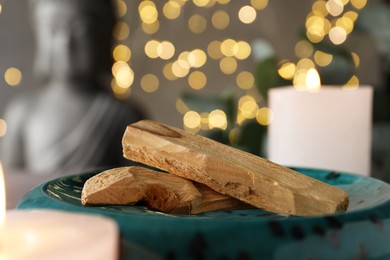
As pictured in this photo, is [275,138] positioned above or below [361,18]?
below

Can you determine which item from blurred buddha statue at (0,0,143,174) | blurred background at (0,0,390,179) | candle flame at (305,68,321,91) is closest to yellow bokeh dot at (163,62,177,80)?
blurred background at (0,0,390,179)

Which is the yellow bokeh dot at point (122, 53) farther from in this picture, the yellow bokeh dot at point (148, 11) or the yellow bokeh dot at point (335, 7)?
the yellow bokeh dot at point (335, 7)

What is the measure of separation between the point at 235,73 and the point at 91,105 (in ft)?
1.76

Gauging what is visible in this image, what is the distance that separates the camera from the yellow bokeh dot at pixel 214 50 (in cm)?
177

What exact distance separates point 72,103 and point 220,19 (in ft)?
1.92

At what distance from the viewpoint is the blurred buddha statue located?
1.39m

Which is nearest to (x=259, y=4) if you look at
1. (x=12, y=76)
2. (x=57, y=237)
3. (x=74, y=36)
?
(x=74, y=36)

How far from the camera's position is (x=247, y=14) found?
1.76 meters

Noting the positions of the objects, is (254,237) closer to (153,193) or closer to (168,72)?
(153,193)

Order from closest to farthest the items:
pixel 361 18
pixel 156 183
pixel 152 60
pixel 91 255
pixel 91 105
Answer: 1. pixel 91 255
2. pixel 156 183
3. pixel 361 18
4. pixel 91 105
5. pixel 152 60

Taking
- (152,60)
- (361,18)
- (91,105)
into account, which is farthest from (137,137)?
(152,60)

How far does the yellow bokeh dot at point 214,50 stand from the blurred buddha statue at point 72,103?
393 mm

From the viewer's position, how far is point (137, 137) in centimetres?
29

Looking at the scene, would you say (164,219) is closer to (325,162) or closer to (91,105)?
(325,162)
